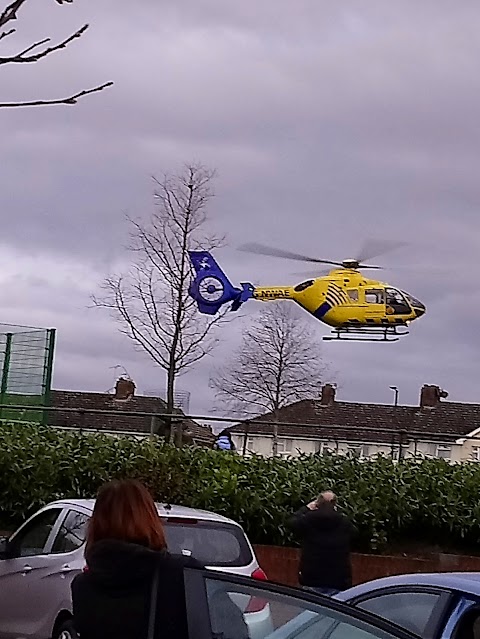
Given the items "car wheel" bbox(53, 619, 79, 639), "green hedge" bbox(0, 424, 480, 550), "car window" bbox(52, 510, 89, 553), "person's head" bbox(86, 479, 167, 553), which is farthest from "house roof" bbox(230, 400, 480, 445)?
"person's head" bbox(86, 479, 167, 553)

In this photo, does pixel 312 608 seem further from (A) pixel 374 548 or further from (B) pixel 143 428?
(B) pixel 143 428

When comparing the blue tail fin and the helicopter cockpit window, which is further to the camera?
the helicopter cockpit window

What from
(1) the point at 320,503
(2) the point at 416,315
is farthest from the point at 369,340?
(1) the point at 320,503

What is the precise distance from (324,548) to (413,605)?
6308 millimetres

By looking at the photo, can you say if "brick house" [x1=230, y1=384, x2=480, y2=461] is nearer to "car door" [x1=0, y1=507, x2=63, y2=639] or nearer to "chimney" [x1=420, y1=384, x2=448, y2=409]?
"car door" [x1=0, y1=507, x2=63, y2=639]

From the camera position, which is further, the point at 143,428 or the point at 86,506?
the point at 143,428

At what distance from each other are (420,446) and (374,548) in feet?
9.82

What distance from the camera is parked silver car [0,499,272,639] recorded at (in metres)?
10.4

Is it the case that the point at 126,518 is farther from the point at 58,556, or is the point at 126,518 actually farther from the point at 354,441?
the point at 354,441

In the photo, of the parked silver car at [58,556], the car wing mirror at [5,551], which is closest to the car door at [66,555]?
the parked silver car at [58,556]

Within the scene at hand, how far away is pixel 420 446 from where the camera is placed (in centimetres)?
1969

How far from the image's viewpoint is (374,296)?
35.0 m

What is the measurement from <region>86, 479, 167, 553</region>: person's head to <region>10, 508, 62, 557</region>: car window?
6.21 meters

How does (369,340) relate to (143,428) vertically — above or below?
above
